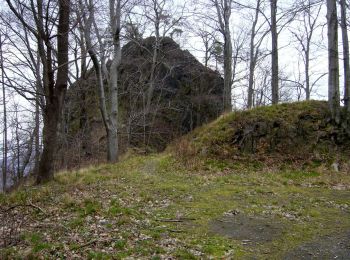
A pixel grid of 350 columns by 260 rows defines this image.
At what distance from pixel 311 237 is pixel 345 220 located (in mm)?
1359

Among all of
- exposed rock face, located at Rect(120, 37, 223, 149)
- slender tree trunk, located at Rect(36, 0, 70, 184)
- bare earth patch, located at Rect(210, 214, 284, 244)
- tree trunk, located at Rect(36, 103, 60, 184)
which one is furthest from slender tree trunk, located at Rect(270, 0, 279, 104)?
bare earth patch, located at Rect(210, 214, 284, 244)

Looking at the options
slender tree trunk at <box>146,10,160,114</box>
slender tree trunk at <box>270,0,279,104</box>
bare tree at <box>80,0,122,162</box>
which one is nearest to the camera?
bare tree at <box>80,0,122,162</box>

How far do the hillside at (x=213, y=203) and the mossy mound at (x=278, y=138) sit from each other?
38 millimetres

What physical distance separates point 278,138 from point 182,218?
8.04 m

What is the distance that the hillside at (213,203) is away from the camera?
17.8 feet

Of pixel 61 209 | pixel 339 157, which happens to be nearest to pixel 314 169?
pixel 339 157

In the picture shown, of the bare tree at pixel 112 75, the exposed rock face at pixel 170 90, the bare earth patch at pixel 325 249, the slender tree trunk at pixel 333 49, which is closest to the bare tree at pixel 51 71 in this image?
the bare tree at pixel 112 75

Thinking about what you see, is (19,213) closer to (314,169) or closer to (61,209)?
(61,209)

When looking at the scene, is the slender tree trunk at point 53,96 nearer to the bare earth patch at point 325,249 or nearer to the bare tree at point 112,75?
the bare tree at point 112,75

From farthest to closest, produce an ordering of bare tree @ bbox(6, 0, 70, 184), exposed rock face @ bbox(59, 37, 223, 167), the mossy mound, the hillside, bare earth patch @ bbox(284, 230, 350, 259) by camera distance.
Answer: exposed rock face @ bbox(59, 37, 223, 167)
the mossy mound
bare tree @ bbox(6, 0, 70, 184)
the hillside
bare earth patch @ bbox(284, 230, 350, 259)

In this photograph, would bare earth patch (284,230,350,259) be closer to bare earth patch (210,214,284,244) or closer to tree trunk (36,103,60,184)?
bare earth patch (210,214,284,244)

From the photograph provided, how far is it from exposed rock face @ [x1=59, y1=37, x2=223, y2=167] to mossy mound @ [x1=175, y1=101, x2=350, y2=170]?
8.69 m

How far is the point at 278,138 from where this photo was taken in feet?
45.5

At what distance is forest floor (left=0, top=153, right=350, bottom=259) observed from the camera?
5285 millimetres
